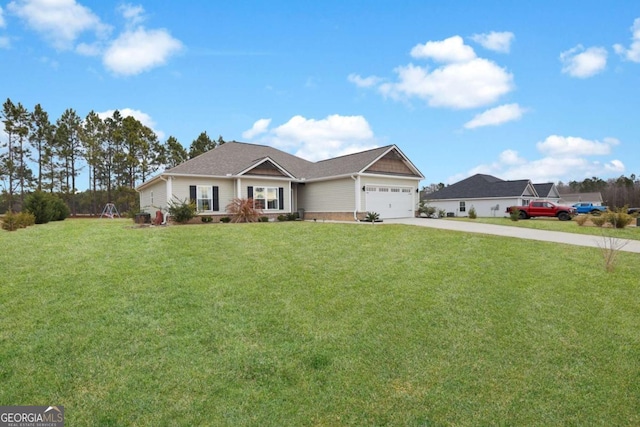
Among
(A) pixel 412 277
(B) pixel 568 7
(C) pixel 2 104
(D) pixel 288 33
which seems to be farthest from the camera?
(C) pixel 2 104

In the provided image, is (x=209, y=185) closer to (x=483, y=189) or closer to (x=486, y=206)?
(x=486, y=206)

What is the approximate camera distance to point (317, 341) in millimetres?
4887

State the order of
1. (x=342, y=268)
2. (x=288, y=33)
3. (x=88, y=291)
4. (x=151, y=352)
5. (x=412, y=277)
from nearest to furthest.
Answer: (x=151, y=352) < (x=88, y=291) < (x=412, y=277) < (x=342, y=268) < (x=288, y=33)

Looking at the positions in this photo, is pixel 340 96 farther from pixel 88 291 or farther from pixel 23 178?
pixel 23 178

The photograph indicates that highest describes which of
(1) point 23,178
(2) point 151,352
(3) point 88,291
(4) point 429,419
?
(1) point 23,178

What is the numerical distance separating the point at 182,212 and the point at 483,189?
3363 centimetres

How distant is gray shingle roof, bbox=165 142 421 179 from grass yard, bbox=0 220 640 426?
12493mm

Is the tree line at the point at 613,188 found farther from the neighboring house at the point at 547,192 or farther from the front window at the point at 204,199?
the front window at the point at 204,199

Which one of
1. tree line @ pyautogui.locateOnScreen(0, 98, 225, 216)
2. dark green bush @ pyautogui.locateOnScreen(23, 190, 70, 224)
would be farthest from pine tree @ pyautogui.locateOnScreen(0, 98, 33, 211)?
dark green bush @ pyautogui.locateOnScreen(23, 190, 70, 224)

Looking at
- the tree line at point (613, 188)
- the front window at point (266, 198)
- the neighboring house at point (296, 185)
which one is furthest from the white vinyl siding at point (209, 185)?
the tree line at point (613, 188)

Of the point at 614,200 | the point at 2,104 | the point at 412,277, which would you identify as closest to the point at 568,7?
the point at 412,277

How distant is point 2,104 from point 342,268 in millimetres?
44542

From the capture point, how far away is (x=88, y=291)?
6.38 m

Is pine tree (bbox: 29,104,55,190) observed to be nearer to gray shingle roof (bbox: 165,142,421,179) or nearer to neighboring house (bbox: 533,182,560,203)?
gray shingle roof (bbox: 165,142,421,179)
